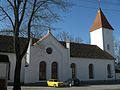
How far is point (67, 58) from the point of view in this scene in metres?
38.8

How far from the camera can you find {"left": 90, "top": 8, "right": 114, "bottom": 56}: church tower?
49062 mm

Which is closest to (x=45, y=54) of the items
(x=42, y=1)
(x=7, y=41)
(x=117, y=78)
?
(x=7, y=41)

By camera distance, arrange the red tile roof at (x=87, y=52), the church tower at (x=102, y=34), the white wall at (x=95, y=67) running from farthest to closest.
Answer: the church tower at (x=102, y=34), the red tile roof at (x=87, y=52), the white wall at (x=95, y=67)

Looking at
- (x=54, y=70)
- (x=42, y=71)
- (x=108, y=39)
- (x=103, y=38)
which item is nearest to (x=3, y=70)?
(x=42, y=71)

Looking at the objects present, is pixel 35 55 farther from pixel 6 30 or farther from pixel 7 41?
pixel 6 30

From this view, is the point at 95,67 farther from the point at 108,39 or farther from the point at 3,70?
the point at 3,70

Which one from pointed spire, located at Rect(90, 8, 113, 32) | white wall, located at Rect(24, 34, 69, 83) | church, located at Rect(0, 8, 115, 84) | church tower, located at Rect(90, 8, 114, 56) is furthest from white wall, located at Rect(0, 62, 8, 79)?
pointed spire, located at Rect(90, 8, 113, 32)

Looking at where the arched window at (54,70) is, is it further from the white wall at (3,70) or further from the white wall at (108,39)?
the white wall at (3,70)

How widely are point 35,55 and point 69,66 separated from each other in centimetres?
718

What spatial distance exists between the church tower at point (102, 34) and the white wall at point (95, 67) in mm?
4656

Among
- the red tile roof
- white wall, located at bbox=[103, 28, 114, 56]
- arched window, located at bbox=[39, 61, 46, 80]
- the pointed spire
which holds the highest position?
the pointed spire

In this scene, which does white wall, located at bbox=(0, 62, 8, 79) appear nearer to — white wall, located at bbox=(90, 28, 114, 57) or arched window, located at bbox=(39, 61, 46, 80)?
arched window, located at bbox=(39, 61, 46, 80)

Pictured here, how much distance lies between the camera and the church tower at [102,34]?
161 ft

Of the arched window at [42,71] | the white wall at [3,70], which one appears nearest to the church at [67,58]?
the arched window at [42,71]
